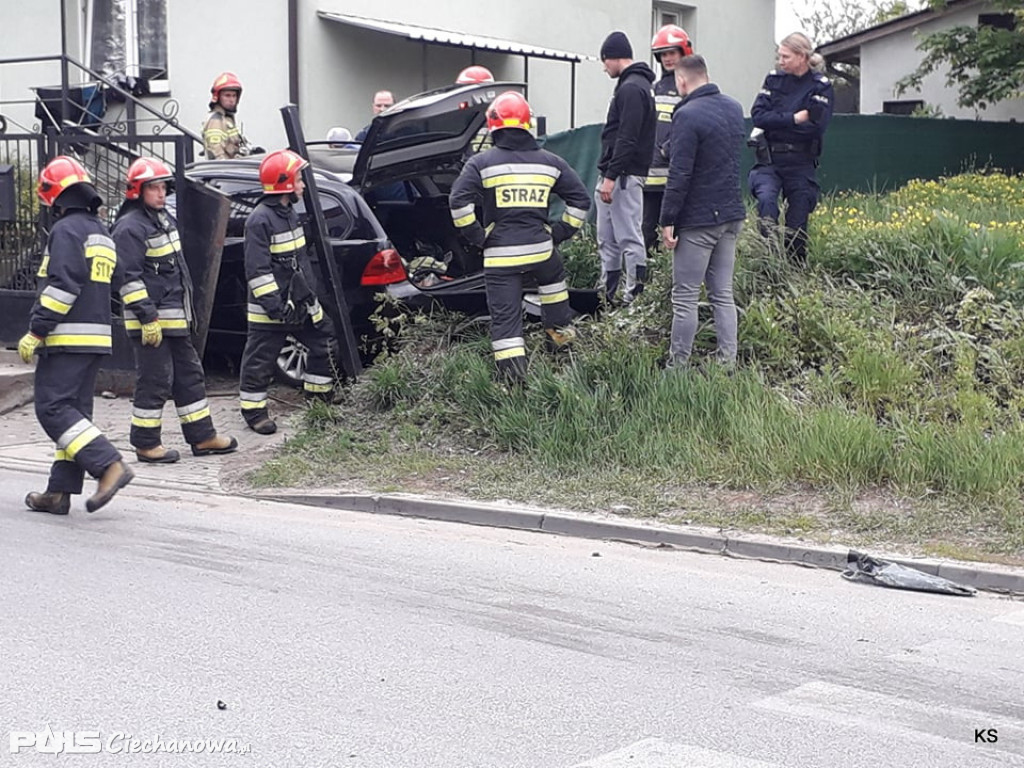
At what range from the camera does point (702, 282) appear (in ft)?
31.8

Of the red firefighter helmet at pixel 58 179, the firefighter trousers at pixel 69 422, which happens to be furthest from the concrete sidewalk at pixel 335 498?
the red firefighter helmet at pixel 58 179

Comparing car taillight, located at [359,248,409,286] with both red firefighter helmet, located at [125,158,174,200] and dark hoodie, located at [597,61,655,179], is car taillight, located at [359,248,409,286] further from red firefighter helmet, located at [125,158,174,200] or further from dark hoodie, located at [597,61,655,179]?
red firefighter helmet, located at [125,158,174,200]

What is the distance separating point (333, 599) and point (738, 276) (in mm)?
4962

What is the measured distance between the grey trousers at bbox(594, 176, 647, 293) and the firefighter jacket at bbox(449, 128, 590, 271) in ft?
3.36

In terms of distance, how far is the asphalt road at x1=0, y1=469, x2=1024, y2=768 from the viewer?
462 cm

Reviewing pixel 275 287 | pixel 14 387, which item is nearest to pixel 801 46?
pixel 275 287

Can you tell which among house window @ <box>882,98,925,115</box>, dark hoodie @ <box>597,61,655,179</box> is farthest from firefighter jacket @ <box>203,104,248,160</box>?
house window @ <box>882,98,925,115</box>

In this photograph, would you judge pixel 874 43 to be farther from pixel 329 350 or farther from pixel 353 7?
pixel 329 350

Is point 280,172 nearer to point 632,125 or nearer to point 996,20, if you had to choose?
point 632,125

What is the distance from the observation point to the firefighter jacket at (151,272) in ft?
30.2

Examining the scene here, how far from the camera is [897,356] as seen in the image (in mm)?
9359

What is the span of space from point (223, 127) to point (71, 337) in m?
5.26

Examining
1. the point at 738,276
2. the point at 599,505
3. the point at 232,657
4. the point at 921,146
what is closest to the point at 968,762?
the point at 232,657

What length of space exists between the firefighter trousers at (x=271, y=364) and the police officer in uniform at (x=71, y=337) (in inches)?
75.5
